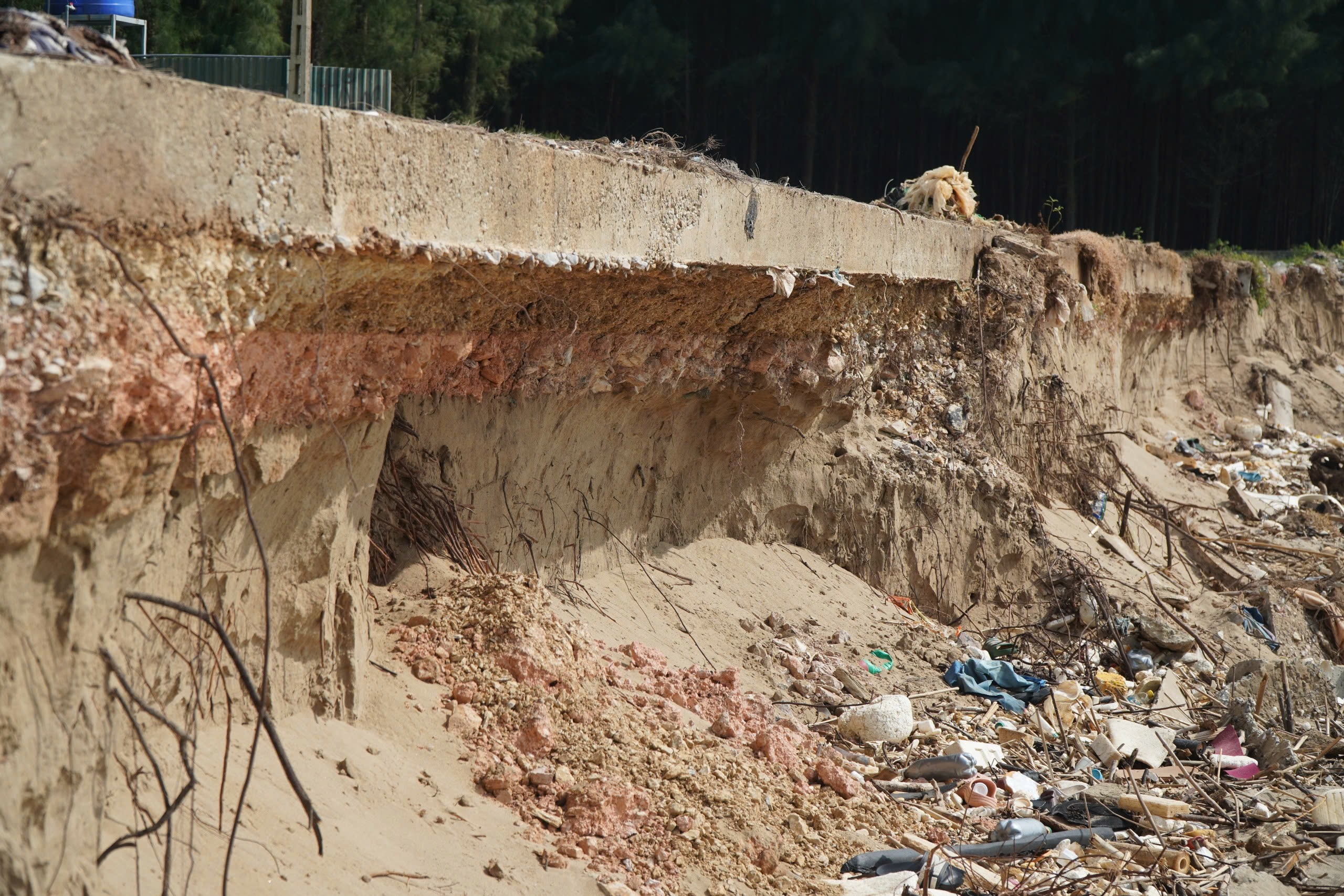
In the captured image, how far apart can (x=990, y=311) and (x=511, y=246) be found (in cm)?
453

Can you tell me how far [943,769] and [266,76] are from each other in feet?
16.9

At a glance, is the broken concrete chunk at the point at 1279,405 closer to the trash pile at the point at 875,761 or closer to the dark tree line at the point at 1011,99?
the dark tree line at the point at 1011,99

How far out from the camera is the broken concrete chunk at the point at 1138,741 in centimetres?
516

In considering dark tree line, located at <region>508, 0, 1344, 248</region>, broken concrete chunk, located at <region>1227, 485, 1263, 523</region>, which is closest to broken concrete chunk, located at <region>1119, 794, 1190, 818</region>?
broken concrete chunk, located at <region>1227, 485, 1263, 523</region>

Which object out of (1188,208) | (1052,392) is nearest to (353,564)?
(1052,392)

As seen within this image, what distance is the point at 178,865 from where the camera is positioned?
2617 mm

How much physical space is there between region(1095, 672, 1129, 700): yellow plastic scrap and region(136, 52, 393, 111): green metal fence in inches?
189

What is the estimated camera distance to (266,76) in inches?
259

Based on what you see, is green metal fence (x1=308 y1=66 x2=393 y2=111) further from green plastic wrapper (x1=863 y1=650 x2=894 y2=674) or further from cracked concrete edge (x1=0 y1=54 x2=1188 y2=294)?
green plastic wrapper (x1=863 y1=650 x2=894 y2=674)

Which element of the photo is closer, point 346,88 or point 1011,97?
point 346,88

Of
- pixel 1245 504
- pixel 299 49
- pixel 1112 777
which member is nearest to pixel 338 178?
pixel 299 49

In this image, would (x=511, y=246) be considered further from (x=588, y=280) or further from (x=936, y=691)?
(x=936, y=691)

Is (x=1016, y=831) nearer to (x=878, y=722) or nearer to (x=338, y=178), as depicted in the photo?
(x=878, y=722)

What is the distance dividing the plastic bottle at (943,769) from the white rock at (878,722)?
0.20m
